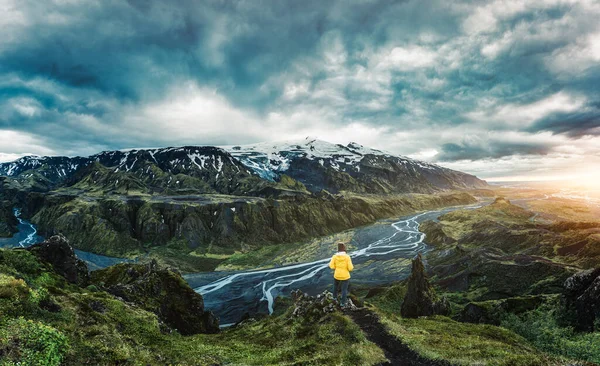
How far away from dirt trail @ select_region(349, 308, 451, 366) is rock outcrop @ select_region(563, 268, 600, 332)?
19.7 meters

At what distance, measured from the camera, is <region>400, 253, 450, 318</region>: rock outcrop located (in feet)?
156

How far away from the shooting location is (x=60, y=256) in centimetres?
3300

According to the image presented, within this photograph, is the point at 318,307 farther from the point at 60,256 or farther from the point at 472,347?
the point at 60,256

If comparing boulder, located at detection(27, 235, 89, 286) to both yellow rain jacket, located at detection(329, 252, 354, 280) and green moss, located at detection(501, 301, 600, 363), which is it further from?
green moss, located at detection(501, 301, 600, 363)

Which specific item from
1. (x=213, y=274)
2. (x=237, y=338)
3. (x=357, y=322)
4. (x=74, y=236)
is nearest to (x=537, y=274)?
(x=357, y=322)

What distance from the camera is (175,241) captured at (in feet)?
642

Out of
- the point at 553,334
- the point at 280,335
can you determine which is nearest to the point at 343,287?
the point at 280,335

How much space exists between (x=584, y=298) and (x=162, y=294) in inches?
1818

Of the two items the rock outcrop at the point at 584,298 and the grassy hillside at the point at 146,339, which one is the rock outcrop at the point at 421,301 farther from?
the grassy hillside at the point at 146,339

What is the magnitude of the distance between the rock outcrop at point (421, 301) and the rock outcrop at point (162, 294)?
31.3 metres

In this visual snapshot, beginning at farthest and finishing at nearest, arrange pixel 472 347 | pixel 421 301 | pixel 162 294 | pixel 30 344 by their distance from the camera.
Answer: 1. pixel 421 301
2. pixel 162 294
3. pixel 472 347
4. pixel 30 344

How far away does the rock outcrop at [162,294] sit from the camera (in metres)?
34.8

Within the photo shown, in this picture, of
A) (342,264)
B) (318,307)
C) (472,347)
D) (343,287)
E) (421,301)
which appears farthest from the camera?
(421,301)

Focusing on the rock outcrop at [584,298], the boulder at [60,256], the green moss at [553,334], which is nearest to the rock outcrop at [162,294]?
the boulder at [60,256]
